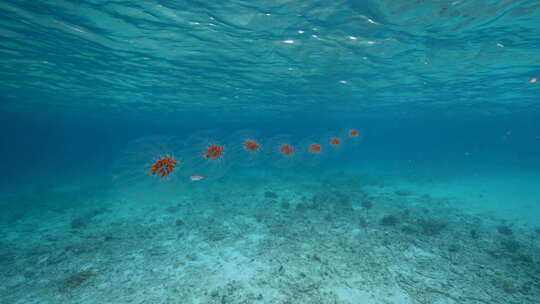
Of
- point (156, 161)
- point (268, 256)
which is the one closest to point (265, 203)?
point (268, 256)

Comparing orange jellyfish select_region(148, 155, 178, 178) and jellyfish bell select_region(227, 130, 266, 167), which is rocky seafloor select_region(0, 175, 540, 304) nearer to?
orange jellyfish select_region(148, 155, 178, 178)

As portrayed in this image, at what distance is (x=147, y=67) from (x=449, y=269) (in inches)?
828

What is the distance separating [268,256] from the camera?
8.39m

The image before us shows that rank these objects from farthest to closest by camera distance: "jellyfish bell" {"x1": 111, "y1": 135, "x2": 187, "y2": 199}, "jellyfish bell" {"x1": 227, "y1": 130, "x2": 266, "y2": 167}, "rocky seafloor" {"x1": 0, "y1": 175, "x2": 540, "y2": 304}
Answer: "jellyfish bell" {"x1": 227, "y1": 130, "x2": 266, "y2": 167}, "jellyfish bell" {"x1": 111, "y1": 135, "x2": 187, "y2": 199}, "rocky seafloor" {"x1": 0, "y1": 175, "x2": 540, "y2": 304}

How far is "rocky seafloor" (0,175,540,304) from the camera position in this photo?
641 centimetres

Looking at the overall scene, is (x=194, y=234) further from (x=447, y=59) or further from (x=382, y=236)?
(x=447, y=59)

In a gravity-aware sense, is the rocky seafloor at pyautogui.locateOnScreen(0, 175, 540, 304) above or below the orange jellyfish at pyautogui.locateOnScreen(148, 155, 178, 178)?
below

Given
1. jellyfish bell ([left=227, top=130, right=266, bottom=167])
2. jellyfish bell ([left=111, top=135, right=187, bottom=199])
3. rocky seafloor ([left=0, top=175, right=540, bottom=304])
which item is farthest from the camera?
jellyfish bell ([left=227, top=130, right=266, bottom=167])

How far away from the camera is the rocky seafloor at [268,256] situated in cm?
641

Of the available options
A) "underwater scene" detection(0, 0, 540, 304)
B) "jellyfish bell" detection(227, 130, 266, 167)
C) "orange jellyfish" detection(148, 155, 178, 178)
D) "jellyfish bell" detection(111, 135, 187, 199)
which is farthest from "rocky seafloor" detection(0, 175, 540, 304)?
"jellyfish bell" detection(227, 130, 266, 167)

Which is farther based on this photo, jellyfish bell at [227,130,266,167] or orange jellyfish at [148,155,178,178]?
jellyfish bell at [227,130,266,167]

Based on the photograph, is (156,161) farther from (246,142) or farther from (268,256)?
(268,256)

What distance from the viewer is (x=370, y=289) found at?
21.4 feet

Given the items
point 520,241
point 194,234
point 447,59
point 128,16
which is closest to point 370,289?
point 194,234
